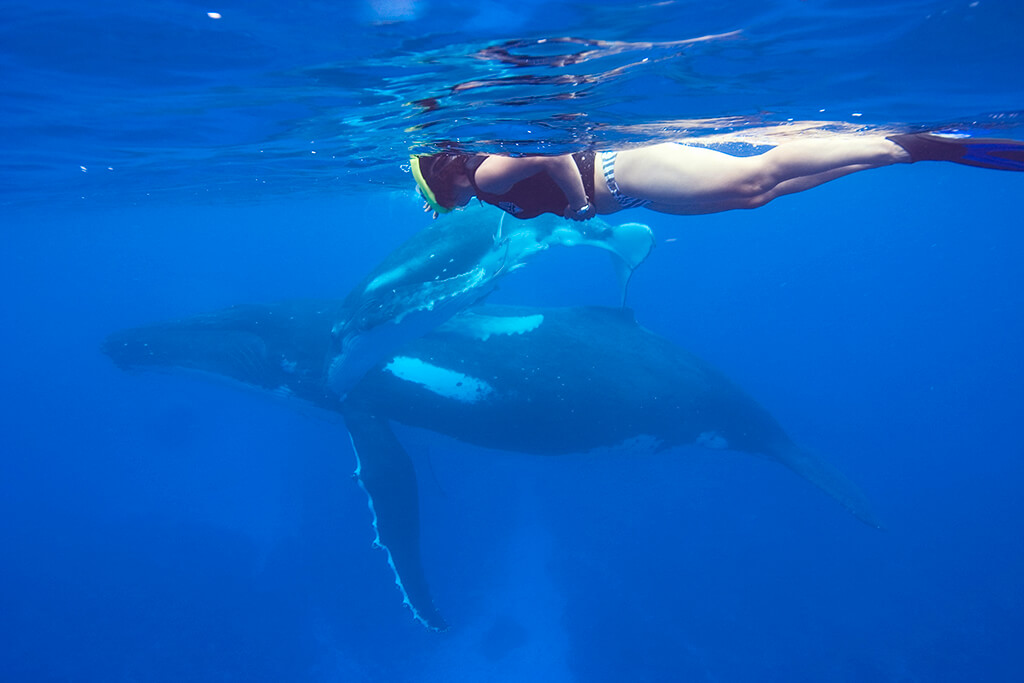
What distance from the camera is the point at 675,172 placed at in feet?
13.1

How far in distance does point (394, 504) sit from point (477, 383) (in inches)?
104

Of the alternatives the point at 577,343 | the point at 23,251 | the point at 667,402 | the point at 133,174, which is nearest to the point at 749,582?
the point at 667,402

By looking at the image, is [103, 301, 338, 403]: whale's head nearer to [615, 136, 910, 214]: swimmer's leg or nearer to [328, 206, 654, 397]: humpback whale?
[328, 206, 654, 397]: humpback whale

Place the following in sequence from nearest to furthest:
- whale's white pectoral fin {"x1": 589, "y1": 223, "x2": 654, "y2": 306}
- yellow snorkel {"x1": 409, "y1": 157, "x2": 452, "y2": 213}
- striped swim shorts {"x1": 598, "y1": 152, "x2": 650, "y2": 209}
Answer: striped swim shorts {"x1": 598, "y1": 152, "x2": 650, "y2": 209} → yellow snorkel {"x1": 409, "y1": 157, "x2": 452, "y2": 213} → whale's white pectoral fin {"x1": 589, "y1": 223, "x2": 654, "y2": 306}

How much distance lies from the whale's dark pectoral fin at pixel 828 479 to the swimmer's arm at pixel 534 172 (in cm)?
1068

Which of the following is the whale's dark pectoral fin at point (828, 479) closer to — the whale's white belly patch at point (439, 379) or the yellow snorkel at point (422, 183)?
the whale's white belly patch at point (439, 379)

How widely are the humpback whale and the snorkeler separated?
8.21ft

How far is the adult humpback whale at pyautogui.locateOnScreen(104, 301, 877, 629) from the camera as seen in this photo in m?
10.5

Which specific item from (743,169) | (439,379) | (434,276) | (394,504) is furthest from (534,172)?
(394,504)

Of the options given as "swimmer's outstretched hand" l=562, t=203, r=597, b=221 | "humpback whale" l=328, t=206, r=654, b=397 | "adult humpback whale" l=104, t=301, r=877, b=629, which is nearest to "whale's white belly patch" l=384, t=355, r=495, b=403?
"adult humpback whale" l=104, t=301, r=877, b=629

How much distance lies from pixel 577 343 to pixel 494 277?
11.4 feet

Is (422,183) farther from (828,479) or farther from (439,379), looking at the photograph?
(828,479)

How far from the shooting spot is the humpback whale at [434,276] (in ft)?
25.8

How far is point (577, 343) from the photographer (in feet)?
36.9
